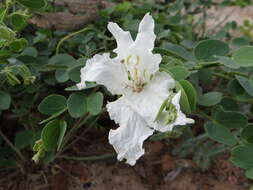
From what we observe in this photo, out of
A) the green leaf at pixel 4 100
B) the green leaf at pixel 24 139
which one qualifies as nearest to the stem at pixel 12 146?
the green leaf at pixel 24 139

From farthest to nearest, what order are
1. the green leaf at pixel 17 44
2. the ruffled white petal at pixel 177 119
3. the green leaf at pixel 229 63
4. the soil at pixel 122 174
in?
the soil at pixel 122 174 < the green leaf at pixel 17 44 < the green leaf at pixel 229 63 < the ruffled white petal at pixel 177 119

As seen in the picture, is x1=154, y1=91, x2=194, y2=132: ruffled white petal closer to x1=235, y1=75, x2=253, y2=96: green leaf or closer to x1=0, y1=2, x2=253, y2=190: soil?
x1=235, y1=75, x2=253, y2=96: green leaf

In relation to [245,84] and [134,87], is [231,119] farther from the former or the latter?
[134,87]

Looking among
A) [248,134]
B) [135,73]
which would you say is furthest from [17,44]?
[248,134]

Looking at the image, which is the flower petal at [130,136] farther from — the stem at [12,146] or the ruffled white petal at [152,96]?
the stem at [12,146]

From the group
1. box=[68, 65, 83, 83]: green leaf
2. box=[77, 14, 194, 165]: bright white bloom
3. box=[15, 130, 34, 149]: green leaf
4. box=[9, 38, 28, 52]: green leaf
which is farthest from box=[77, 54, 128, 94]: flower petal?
box=[15, 130, 34, 149]: green leaf
